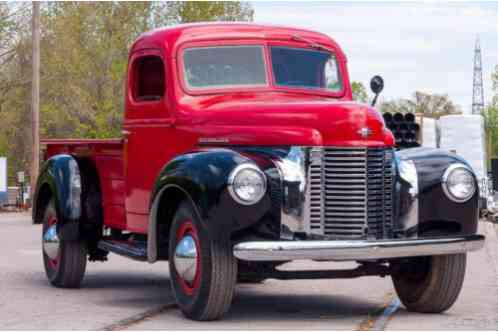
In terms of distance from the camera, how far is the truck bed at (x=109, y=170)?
37.8ft

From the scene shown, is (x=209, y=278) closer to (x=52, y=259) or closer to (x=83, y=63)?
(x=52, y=259)

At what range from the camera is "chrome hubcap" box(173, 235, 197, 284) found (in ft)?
30.1

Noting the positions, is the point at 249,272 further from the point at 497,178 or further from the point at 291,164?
the point at 497,178

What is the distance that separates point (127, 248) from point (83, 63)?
154ft

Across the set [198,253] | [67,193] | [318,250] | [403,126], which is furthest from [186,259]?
[403,126]

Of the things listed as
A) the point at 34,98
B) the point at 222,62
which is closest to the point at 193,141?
the point at 222,62

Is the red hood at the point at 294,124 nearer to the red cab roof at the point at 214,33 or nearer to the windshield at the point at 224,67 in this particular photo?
the windshield at the point at 224,67

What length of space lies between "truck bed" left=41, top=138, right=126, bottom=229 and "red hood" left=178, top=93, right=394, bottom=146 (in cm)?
180

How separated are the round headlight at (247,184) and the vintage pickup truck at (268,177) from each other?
0.4 inches

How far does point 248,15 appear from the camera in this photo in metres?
61.1

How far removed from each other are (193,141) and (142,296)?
2.06 meters

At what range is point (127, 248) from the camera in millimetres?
10953

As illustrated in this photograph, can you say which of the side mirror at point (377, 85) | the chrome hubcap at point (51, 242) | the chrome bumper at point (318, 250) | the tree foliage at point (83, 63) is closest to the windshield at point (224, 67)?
the side mirror at point (377, 85)

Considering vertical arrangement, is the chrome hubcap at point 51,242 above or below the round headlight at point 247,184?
below
